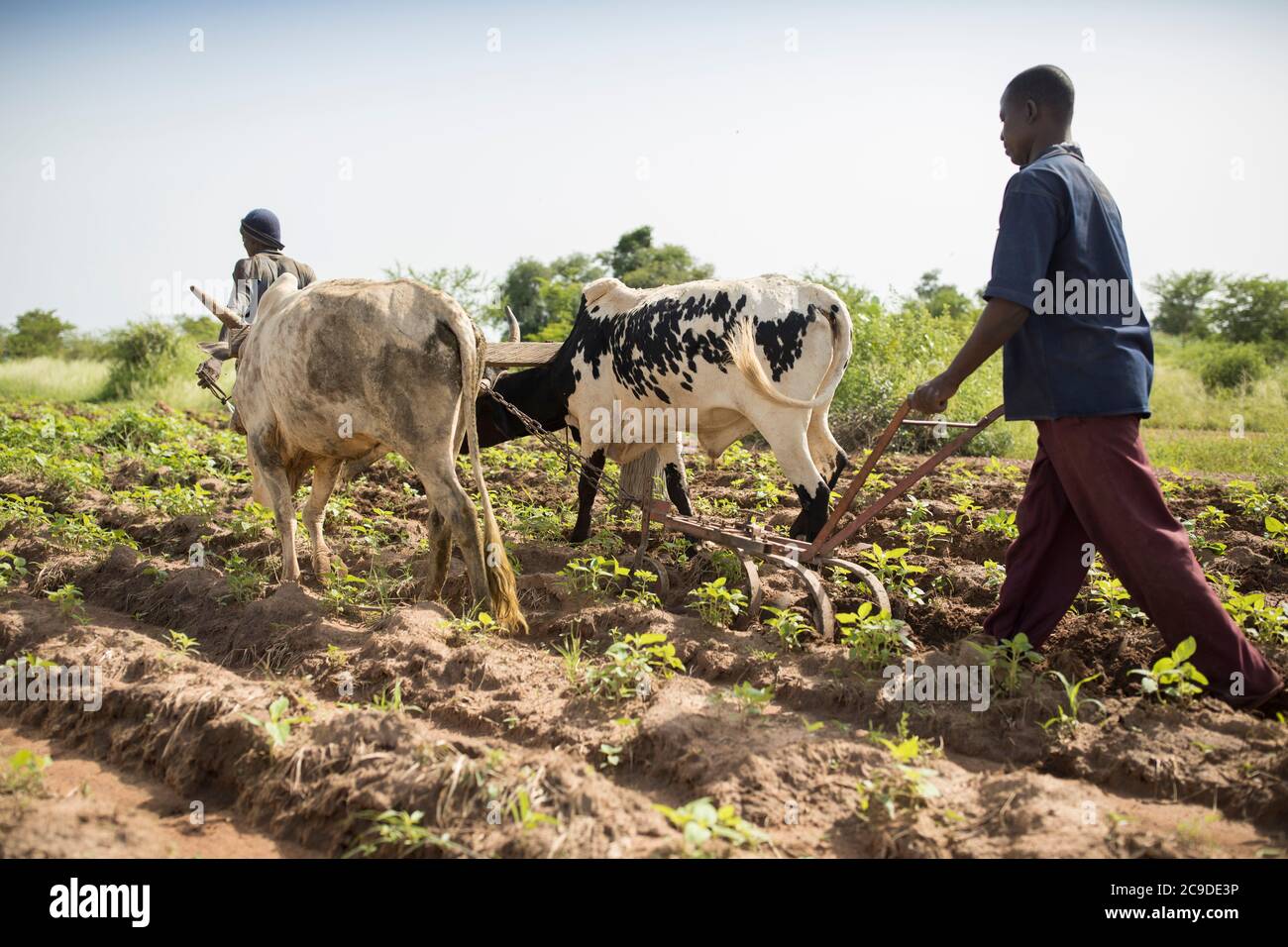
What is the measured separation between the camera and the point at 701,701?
3684mm

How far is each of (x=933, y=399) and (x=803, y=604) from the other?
1.58 m

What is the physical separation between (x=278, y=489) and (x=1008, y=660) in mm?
3869

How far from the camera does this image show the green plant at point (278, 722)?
3.23 meters

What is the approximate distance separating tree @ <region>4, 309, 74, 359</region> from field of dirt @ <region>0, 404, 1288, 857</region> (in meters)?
26.7

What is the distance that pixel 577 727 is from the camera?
11.6 ft

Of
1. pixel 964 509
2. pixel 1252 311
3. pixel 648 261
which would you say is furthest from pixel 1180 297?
pixel 964 509

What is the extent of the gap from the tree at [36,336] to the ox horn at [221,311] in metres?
26.3

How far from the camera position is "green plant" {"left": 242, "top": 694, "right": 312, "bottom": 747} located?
3.23m

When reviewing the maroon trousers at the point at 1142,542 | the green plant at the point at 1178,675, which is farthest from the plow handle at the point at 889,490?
the green plant at the point at 1178,675

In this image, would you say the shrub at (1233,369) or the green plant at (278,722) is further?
the shrub at (1233,369)

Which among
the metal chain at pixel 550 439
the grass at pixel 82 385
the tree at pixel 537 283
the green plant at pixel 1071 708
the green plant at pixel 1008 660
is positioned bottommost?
the green plant at pixel 1071 708

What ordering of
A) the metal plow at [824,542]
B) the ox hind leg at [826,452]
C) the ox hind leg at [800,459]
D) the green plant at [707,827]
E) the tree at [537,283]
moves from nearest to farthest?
the green plant at [707,827] < the metal plow at [824,542] < the ox hind leg at [800,459] < the ox hind leg at [826,452] < the tree at [537,283]

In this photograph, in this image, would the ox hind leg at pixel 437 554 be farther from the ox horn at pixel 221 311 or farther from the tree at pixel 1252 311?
the tree at pixel 1252 311
